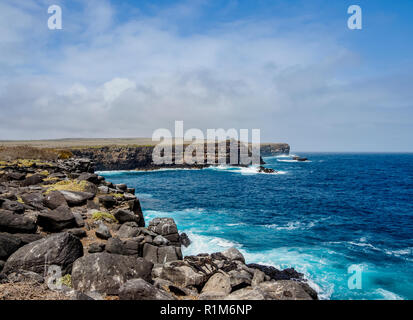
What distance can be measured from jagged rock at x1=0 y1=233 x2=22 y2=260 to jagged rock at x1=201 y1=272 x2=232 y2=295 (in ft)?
24.0

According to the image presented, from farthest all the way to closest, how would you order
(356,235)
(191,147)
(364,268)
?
1. (191,147)
2. (356,235)
3. (364,268)

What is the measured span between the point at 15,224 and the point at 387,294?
20.5 meters

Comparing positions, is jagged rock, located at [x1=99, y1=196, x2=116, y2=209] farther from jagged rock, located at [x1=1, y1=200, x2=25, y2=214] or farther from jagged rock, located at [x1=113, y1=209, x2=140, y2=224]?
jagged rock, located at [x1=1, y1=200, x2=25, y2=214]

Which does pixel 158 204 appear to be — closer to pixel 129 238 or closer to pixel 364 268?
pixel 129 238

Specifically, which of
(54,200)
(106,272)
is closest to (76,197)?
(54,200)

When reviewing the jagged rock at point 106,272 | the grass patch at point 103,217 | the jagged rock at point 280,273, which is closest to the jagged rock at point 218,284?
the jagged rock at point 106,272

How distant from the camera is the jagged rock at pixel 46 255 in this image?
7.85m

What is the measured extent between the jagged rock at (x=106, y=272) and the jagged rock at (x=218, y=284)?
2378 millimetres

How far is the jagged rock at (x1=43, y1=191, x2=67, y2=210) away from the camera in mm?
14195

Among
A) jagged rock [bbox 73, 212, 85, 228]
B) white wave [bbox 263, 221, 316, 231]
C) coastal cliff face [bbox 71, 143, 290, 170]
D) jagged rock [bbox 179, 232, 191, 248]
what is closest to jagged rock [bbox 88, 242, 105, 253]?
jagged rock [bbox 73, 212, 85, 228]
